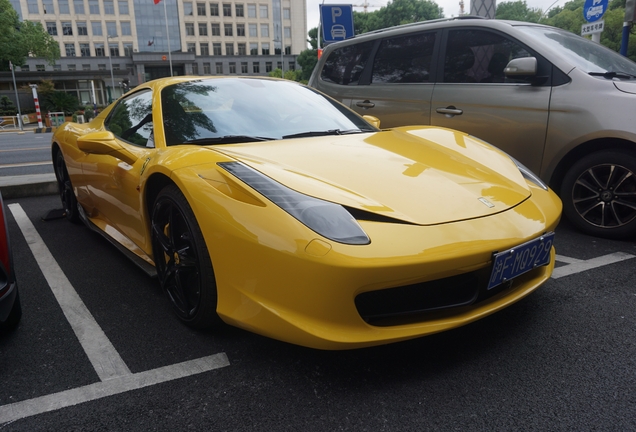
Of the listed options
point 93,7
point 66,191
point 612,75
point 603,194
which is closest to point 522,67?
point 612,75

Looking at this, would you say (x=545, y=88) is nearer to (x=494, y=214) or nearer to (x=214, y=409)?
(x=494, y=214)

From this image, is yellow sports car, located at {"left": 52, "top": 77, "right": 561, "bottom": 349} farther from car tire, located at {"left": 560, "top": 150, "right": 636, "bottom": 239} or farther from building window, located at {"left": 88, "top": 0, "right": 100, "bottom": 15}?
building window, located at {"left": 88, "top": 0, "right": 100, "bottom": 15}

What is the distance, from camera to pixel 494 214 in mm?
1951

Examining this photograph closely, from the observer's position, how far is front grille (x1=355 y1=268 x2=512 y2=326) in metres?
1.74

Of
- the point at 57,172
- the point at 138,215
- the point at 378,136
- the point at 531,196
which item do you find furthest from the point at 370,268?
the point at 57,172

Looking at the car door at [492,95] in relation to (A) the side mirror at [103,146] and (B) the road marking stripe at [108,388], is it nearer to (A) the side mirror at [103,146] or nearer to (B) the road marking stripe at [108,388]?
(A) the side mirror at [103,146]

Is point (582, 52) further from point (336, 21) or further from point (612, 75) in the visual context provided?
point (336, 21)

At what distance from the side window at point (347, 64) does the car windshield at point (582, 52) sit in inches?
67.7

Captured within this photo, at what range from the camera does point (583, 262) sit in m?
3.00

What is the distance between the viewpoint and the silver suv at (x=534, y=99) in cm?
338

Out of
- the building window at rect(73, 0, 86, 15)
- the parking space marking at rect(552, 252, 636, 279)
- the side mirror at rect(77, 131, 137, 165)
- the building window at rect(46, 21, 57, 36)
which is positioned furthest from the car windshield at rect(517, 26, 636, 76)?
the building window at rect(73, 0, 86, 15)

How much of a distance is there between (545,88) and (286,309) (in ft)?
9.79

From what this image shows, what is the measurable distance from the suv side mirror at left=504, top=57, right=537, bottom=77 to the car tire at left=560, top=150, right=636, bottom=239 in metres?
0.74

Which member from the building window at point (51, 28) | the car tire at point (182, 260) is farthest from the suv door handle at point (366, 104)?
the building window at point (51, 28)
